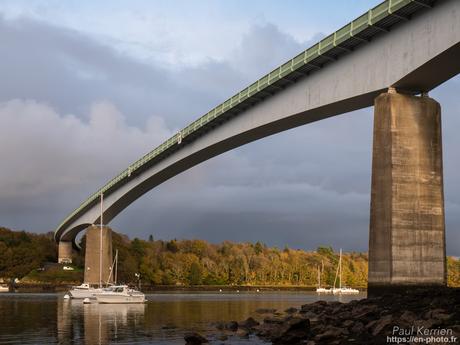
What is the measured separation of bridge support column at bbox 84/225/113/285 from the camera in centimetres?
9000

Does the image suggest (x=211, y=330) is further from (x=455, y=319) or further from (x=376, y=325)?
(x=455, y=319)

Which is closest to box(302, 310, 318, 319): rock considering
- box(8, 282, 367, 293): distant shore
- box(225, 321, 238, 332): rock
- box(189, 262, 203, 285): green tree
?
box(225, 321, 238, 332): rock

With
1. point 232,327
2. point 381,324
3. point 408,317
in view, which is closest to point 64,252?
point 232,327

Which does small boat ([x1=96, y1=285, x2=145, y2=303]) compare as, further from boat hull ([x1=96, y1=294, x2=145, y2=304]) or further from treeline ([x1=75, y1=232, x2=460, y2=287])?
treeline ([x1=75, y1=232, x2=460, y2=287])

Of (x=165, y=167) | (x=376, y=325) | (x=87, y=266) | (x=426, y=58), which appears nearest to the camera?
(x=376, y=325)

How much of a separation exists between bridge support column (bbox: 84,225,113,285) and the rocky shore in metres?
62.0

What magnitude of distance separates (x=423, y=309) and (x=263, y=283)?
448 ft

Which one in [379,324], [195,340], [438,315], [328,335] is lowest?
[195,340]

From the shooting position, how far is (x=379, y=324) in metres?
23.3

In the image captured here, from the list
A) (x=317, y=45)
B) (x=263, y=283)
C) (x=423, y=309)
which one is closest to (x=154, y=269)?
(x=263, y=283)

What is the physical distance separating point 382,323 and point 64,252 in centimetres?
11554

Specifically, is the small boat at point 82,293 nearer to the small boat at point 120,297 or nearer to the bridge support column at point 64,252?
the small boat at point 120,297

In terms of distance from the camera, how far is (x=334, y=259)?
7092 inches

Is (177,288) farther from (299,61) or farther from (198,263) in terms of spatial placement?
(299,61)
